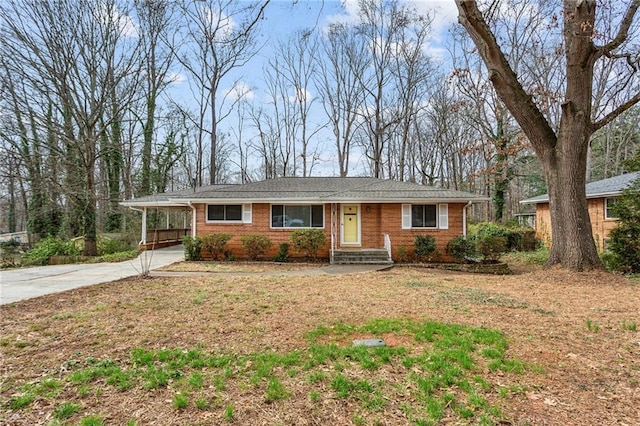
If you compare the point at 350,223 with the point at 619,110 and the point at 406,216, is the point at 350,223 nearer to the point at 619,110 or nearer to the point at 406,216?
the point at 406,216

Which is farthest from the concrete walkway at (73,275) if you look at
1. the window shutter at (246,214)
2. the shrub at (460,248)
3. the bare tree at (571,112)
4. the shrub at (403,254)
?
the bare tree at (571,112)

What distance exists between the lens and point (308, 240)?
12586 mm

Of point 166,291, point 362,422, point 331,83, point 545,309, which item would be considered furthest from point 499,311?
point 331,83

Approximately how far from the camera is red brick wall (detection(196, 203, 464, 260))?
13.0m

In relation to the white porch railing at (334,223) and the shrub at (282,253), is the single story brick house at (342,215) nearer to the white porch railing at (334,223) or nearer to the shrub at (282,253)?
the white porch railing at (334,223)

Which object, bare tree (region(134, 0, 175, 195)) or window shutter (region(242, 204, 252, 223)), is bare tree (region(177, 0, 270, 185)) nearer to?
bare tree (region(134, 0, 175, 195))

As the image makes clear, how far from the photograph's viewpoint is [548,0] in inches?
582

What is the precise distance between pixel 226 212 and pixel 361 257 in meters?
5.76

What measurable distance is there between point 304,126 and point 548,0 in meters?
17.6

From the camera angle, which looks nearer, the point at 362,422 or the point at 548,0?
the point at 362,422

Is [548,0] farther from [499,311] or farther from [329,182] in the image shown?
[499,311]

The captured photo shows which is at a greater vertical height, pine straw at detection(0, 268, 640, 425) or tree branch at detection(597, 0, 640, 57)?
tree branch at detection(597, 0, 640, 57)

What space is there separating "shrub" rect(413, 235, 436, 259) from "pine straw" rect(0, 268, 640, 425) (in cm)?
371

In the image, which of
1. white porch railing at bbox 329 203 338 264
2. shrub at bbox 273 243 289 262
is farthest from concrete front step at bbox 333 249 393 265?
shrub at bbox 273 243 289 262
